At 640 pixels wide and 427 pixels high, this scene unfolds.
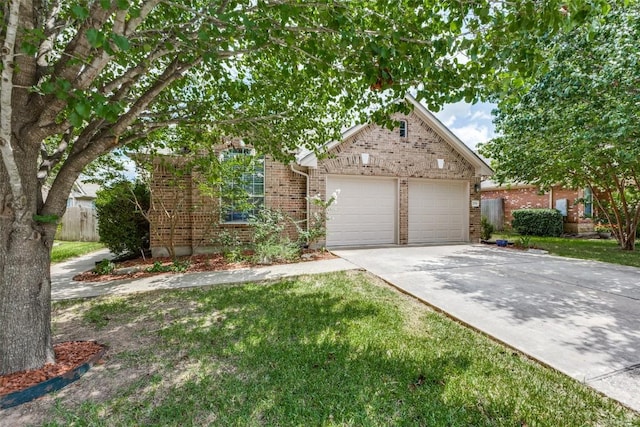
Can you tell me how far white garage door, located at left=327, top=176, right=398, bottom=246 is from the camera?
9898 millimetres

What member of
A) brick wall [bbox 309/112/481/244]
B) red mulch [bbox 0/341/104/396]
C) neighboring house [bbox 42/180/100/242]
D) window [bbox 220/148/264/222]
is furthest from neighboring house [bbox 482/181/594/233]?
neighboring house [bbox 42/180/100/242]

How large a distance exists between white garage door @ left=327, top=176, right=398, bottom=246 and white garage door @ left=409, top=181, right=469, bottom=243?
A: 83 cm

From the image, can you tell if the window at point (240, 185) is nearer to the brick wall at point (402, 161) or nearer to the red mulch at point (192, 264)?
the red mulch at point (192, 264)

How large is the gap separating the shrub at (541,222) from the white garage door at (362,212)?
29.8 ft

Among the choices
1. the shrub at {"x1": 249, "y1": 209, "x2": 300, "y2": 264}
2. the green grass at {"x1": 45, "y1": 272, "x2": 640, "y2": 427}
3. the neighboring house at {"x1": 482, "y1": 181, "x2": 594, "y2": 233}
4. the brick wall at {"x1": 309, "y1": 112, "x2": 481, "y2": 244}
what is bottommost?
the green grass at {"x1": 45, "y1": 272, "x2": 640, "y2": 427}

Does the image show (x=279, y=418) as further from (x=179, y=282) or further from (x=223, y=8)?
(x=179, y=282)

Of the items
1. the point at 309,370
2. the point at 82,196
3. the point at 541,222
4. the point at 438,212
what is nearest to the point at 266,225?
the point at 309,370

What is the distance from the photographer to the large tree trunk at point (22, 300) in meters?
2.48

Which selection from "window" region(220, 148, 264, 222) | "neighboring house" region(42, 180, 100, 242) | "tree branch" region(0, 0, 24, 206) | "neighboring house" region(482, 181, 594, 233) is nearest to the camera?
"tree branch" region(0, 0, 24, 206)

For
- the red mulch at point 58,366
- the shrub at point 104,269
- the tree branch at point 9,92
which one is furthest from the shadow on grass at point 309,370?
the shrub at point 104,269

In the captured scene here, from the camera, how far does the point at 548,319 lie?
12.2 feet

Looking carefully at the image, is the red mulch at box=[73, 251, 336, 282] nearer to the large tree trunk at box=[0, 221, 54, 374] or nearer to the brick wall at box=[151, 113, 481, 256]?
the brick wall at box=[151, 113, 481, 256]

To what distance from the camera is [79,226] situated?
13.7m

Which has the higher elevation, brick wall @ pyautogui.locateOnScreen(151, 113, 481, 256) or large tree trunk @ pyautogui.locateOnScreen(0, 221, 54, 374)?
brick wall @ pyautogui.locateOnScreen(151, 113, 481, 256)
